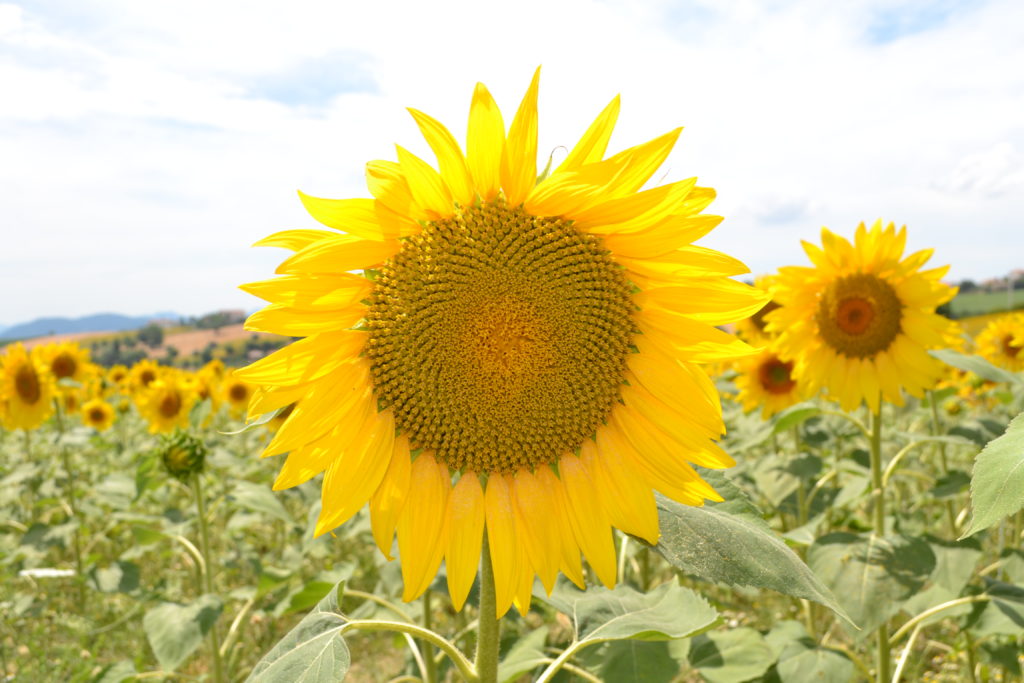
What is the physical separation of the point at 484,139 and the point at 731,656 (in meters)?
1.97

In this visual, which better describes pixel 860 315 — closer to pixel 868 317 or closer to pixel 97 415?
pixel 868 317

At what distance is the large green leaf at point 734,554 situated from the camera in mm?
1333

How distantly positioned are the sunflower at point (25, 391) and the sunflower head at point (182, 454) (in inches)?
155

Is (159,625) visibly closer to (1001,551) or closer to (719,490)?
(719,490)

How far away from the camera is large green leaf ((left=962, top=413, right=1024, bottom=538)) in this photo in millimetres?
1061

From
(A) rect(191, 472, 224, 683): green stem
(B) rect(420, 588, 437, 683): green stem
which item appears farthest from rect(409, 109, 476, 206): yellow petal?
(A) rect(191, 472, 224, 683): green stem

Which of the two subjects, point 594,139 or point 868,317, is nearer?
point 594,139

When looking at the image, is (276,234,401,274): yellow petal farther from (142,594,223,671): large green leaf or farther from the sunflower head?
the sunflower head

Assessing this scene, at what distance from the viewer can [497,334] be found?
149 centimetres

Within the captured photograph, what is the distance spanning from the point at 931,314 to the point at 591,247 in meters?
2.67

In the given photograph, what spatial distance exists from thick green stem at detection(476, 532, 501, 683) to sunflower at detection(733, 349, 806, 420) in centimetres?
366

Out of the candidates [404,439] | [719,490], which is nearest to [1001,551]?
[719,490]

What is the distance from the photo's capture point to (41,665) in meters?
3.48

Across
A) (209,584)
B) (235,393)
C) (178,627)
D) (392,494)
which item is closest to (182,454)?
(209,584)
